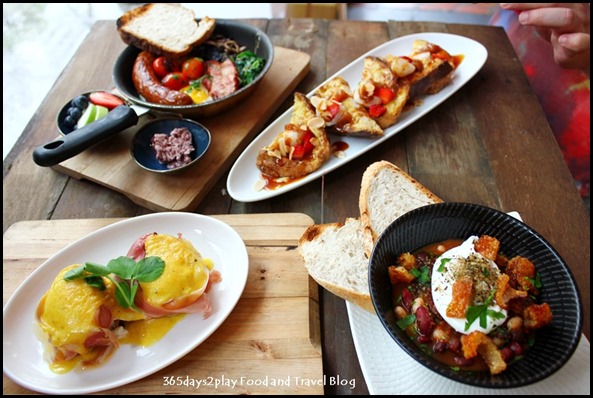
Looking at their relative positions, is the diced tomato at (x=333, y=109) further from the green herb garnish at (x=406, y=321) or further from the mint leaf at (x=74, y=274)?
the mint leaf at (x=74, y=274)

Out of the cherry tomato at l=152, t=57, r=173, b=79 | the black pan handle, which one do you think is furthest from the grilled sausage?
the black pan handle

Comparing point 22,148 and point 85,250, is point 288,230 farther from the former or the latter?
point 22,148

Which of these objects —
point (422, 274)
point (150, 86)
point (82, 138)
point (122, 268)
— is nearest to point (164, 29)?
point (150, 86)

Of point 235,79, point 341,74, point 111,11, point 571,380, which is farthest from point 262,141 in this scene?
Result: point 111,11

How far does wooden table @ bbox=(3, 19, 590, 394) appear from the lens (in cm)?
190

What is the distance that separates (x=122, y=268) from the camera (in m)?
1.48

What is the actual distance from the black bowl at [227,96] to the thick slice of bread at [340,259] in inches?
38.7

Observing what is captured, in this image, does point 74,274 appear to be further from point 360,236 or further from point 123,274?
point 360,236

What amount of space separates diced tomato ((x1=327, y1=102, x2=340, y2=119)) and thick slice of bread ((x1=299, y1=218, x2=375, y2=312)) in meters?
0.71

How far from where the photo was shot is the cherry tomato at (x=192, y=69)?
8.86 feet

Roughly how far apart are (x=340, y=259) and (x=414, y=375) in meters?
0.49

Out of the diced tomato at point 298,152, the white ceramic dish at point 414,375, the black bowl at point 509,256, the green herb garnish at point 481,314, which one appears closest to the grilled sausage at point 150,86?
the diced tomato at point 298,152

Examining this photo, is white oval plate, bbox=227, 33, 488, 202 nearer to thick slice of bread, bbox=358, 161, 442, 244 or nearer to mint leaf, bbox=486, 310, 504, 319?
thick slice of bread, bbox=358, 161, 442, 244

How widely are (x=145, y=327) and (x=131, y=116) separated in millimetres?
1106
